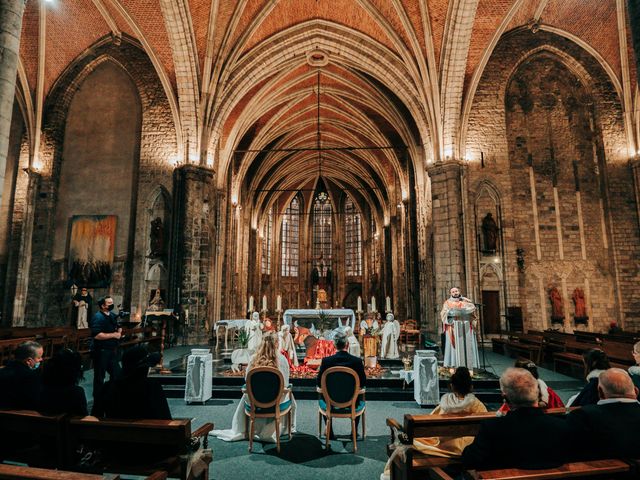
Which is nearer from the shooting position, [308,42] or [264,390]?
[264,390]

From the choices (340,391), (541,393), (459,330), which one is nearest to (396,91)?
(459,330)

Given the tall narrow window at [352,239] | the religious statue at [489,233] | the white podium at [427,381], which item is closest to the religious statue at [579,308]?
the religious statue at [489,233]

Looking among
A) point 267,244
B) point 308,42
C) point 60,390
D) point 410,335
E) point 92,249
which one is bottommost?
point 410,335

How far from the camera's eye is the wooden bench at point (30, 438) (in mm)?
2641

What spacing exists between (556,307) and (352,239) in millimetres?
21072

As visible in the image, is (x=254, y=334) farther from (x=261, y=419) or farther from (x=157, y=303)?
(x=157, y=303)

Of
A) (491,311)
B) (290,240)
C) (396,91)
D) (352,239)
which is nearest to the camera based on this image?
(491,311)

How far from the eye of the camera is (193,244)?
1377 cm

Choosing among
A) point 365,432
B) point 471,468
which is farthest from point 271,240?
point 471,468

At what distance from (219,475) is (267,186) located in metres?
26.2

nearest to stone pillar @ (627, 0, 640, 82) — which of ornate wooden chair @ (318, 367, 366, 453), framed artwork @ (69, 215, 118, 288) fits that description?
ornate wooden chair @ (318, 367, 366, 453)

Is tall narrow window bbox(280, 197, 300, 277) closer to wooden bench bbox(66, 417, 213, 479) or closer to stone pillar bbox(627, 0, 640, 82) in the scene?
stone pillar bbox(627, 0, 640, 82)

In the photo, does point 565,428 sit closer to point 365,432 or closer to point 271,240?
point 365,432

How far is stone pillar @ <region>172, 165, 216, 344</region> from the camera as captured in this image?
13523mm
